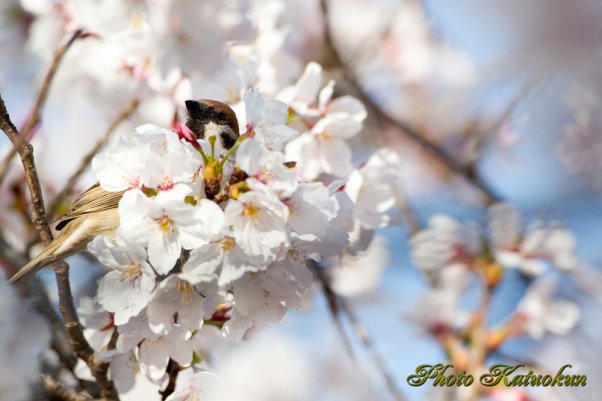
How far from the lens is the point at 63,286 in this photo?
1217mm

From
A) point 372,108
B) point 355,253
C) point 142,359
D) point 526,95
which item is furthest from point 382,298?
point 142,359

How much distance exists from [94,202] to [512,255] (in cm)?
102

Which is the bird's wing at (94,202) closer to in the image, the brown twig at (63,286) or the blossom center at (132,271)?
the brown twig at (63,286)

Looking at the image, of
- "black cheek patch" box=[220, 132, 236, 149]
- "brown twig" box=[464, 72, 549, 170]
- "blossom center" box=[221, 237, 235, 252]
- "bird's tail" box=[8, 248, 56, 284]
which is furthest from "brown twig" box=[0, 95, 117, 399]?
"brown twig" box=[464, 72, 549, 170]

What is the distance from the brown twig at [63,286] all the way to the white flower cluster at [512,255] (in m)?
0.91

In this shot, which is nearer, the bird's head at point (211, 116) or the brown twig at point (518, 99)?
the bird's head at point (211, 116)

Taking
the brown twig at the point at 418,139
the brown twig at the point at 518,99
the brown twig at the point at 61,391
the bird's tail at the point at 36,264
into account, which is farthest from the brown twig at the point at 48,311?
the brown twig at the point at 518,99

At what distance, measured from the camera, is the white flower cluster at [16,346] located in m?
1.08

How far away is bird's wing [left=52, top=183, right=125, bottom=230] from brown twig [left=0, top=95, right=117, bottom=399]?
33 centimetres

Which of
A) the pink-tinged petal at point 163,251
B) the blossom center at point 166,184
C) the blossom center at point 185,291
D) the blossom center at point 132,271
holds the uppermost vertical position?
the blossom center at point 166,184

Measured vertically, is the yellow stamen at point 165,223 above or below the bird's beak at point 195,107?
above

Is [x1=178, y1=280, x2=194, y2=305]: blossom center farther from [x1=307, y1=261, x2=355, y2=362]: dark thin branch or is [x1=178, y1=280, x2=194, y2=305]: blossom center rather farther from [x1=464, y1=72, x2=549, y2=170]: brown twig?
[x1=464, y1=72, x2=549, y2=170]: brown twig

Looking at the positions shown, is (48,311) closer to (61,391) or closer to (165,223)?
(61,391)

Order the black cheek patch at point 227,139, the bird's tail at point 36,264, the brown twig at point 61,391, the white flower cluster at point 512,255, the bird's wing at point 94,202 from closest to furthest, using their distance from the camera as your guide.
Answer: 1. the brown twig at point 61,391
2. the bird's tail at point 36,264
3. the bird's wing at point 94,202
4. the black cheek patch at point 227,139
5. the white flower cluster at point 512,255
